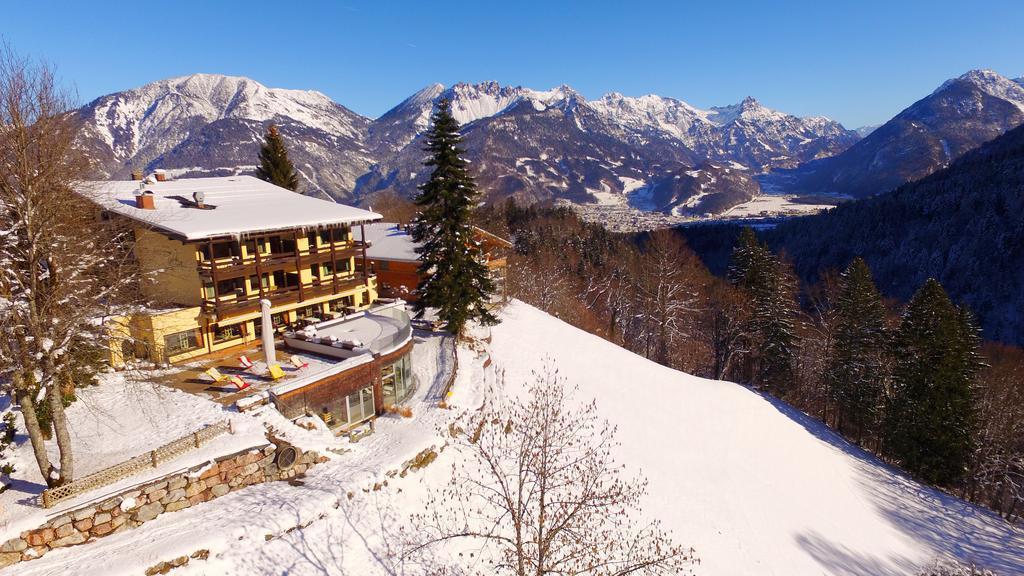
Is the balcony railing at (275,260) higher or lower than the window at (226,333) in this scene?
higher

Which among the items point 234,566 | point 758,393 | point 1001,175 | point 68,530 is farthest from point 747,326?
point 1001,175

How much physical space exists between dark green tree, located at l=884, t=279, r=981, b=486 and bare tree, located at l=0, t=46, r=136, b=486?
43.4 m

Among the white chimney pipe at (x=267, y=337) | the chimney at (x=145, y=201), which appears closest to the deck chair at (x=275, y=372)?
the white chimney pipe at (x=267, y=337)

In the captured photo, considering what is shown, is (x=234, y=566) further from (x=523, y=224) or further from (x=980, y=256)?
(x=980, y=256)

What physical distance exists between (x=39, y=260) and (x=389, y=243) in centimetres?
2748

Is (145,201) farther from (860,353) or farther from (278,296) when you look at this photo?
(860,353)

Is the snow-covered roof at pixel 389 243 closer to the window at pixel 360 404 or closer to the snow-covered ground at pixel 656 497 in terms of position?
the snow-covered ground at pixel 656 497

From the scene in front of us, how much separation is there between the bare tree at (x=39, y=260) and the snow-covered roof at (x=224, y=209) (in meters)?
5.32

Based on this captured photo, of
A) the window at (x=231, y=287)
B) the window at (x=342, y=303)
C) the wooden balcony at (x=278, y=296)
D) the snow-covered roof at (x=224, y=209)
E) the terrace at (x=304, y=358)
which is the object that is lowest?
the terrace at (x=304, y=358)

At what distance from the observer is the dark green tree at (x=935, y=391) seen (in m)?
30.4

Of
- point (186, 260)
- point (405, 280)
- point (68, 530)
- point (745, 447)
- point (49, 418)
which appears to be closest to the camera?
point (68, 530)

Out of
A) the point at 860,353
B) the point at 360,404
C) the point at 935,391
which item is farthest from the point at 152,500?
the point at 860,353

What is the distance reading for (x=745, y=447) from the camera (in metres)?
27.3

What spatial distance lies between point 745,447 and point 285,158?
45.8 metres
